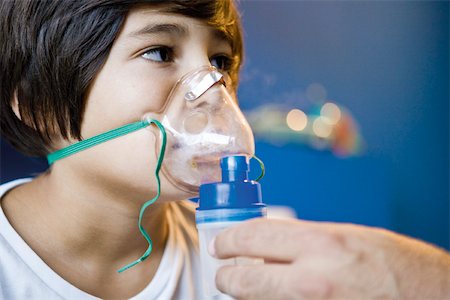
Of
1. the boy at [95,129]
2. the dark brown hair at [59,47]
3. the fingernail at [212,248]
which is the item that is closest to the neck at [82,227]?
the boy at [95,129]

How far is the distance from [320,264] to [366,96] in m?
2.42

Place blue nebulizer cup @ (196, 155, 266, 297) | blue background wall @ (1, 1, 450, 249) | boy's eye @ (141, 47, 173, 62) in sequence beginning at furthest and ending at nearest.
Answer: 1. blue background wall @ (1, 1, 450, 249)
2. boy's eye @ (141, 47, 173, 62)
3. blue nebulizer cup @ (196, 155, 266, 297)

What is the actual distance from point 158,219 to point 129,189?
0.61ft

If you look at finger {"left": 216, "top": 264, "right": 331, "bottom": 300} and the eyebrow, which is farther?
the eyebrow

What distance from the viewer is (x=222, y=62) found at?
1219 mm

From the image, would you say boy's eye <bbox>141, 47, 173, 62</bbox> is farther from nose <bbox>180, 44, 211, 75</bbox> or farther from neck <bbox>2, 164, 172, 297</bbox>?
neck <bbox>2, 164, 172, 297</bbox>

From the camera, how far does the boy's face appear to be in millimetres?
1057

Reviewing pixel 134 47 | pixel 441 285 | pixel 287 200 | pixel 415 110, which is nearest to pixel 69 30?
pixel 134 47

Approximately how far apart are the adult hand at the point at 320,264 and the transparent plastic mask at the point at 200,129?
0.92ft

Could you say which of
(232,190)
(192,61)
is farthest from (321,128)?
(232,190)

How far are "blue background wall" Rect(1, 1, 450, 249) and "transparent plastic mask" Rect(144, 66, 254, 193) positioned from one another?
50.0 inches

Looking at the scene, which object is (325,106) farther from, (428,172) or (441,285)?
(441,285)

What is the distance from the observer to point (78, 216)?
3.78ft

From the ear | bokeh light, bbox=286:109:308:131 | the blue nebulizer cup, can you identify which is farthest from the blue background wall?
the blue nebulizer cup
